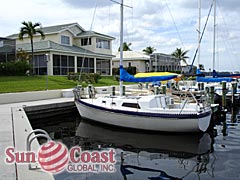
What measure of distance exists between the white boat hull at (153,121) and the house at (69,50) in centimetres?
1984

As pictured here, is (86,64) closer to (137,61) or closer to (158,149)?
(137,61)

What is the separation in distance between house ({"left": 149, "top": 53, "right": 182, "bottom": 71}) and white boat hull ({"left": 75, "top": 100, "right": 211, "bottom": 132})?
125 feet

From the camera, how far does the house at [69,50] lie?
1316 inches

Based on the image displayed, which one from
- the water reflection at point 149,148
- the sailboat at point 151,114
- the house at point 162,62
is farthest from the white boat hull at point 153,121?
the house at point 162,62

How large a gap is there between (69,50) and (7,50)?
757cm

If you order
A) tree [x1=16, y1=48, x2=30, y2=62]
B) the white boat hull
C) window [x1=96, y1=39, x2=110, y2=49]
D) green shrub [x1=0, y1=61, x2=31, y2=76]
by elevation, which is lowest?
the white boat hull

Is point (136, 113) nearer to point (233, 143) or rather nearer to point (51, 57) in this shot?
point (233, 143)

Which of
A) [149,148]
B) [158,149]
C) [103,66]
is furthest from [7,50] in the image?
[158,149]

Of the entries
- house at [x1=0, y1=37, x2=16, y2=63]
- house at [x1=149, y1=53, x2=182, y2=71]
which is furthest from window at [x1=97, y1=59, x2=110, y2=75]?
house at [x1=0, y1=37, x2=16, y2=63]

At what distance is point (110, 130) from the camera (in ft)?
42.9

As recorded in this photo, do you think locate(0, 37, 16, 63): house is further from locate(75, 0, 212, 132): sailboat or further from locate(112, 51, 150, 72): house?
locate(75, 0, 212, 132): sailboat

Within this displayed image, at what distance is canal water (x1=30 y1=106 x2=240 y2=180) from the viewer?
7.63 metres

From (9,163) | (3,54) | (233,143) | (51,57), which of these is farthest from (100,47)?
(9,163)

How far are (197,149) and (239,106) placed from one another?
501 inches
